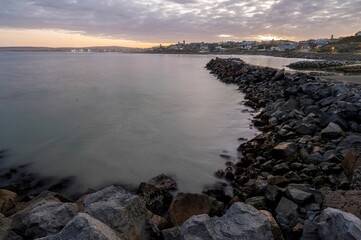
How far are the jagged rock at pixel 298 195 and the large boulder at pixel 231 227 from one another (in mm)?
1489

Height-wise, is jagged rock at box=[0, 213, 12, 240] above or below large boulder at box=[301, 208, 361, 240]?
below

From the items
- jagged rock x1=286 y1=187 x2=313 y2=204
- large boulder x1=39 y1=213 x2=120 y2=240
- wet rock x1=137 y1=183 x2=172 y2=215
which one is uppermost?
large boulder x1=39 y1=213 x2=120 y2=240

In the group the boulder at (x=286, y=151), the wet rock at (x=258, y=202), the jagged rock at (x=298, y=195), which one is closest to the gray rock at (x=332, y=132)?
the boulder at (x=286, y=151)

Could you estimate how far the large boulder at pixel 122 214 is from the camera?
3.42m

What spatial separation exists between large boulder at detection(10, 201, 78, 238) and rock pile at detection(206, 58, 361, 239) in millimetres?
2952

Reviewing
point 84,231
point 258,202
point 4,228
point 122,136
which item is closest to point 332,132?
point 258,202

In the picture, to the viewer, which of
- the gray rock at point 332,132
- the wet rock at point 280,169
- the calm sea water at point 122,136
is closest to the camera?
the wet rock at point 280,169

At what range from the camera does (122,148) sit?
9.21 meters

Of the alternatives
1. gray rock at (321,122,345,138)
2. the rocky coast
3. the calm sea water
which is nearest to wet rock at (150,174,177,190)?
the rocky coast

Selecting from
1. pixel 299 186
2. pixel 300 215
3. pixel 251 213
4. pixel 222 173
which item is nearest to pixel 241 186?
pixel 222 173

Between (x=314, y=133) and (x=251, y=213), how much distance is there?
243 inches

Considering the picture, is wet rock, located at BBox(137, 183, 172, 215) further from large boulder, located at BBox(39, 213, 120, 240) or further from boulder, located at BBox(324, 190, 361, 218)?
boulder, located at BBox(324, 190, 361, 218)

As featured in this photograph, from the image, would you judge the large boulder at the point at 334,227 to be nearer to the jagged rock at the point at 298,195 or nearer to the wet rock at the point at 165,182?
the jagged rock at the point at 298,195

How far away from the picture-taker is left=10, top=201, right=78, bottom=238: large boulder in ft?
11.7
